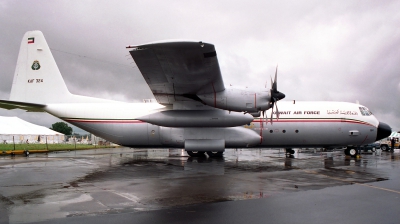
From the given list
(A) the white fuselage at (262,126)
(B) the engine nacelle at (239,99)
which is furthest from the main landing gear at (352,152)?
(B) the engine nacelle at (239,99)

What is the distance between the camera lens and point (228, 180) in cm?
1024

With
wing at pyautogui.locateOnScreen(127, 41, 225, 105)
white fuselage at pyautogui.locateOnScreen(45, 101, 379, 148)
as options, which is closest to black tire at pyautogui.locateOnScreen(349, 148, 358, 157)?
white fuselage at pyautogui.locateOnScreen(45, 101, 379, 148)

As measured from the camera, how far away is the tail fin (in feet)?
59.4

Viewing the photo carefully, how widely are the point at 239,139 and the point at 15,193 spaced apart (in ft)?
40.7

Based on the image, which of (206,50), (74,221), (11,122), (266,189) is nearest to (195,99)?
(206,50)

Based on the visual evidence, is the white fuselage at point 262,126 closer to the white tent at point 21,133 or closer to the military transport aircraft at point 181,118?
the military transport aircraft at point 181,118

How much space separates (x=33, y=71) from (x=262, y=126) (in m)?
15.1

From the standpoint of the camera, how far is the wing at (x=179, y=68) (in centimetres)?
1045

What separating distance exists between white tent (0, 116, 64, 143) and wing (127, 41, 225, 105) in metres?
40.8

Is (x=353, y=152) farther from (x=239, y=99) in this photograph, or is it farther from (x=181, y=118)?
(x=181, y=118)

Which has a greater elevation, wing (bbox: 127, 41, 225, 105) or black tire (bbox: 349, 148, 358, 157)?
wing (bbox: 127, 41, 225, 105)

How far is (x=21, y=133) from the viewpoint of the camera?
166 feet

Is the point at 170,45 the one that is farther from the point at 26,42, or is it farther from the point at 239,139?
the point at 26,42

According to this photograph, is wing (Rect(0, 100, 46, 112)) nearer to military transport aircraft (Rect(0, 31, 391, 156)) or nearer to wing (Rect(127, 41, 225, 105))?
military transport aircraft (Rect(0, 31, 391, 156))
